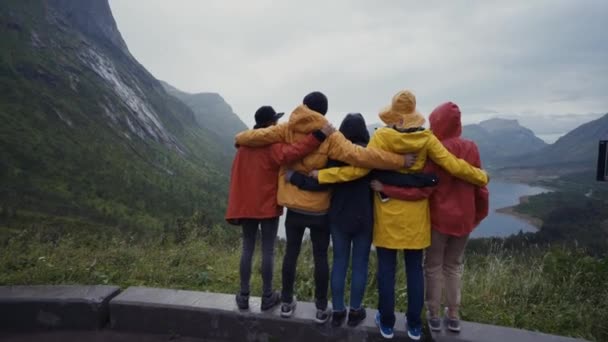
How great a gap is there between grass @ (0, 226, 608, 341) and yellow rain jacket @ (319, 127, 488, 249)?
106 cm

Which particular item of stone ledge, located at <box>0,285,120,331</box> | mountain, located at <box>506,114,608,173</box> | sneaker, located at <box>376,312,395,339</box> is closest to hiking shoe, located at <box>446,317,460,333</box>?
sneaker, located at <box>376,312,395,339</box>

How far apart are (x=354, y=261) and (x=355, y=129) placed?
960mm

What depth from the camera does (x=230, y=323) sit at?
2.89 m

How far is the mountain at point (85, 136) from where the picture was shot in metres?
49.0

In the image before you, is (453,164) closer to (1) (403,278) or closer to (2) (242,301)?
(2) (242,301)

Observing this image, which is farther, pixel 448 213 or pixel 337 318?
pixel 337 318

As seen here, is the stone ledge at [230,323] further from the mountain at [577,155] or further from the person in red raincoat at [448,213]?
the mountain at [577,155]

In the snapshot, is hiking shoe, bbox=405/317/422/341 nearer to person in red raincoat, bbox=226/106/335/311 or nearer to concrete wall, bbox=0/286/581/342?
concrete wall, bbox=0/286/581/342

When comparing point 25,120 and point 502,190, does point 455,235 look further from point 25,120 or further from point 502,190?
point 502,190

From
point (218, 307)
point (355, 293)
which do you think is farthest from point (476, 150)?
point (218, 307)

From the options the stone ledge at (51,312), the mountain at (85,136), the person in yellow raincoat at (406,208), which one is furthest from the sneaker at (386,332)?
the mountain at (85,136)

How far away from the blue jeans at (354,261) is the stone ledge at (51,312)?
6.02ft

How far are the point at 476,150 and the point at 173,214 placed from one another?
58995 millimetres

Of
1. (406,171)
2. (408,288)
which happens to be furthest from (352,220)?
(408,288)
